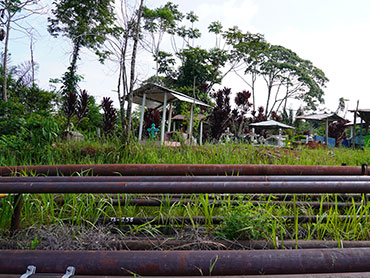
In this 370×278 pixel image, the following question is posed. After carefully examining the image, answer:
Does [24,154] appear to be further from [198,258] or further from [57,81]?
[57,81]

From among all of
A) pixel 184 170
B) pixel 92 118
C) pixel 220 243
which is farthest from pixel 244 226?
pixel 92 118

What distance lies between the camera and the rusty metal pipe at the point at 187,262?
1373 mm

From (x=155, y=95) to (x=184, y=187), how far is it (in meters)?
7.60

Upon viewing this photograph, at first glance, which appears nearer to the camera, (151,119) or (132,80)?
(132,80)

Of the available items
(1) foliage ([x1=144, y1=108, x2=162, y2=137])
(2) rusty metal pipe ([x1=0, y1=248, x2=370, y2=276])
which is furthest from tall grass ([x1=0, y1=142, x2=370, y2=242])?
(1) foliage ([x1=144, y1=108, x2=162, y2=137])

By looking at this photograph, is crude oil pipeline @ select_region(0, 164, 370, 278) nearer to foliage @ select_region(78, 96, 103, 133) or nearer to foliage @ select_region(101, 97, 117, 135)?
foliage @ select_region(101, 97, 117, 135)

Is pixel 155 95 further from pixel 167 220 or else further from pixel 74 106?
pixel 167 220

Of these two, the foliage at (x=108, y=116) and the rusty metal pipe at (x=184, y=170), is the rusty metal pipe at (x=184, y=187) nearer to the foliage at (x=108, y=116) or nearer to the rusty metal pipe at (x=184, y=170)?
the rusty metal pipe at (x=184, y=170)

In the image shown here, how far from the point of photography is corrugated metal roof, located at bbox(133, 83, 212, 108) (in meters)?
7.84

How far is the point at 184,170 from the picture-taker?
102 inches

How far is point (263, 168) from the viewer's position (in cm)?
264

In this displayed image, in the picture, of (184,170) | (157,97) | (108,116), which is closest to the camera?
(184,170)

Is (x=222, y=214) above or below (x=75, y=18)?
below

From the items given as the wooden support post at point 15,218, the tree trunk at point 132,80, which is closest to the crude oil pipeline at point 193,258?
the wooden support post at point 15,218
